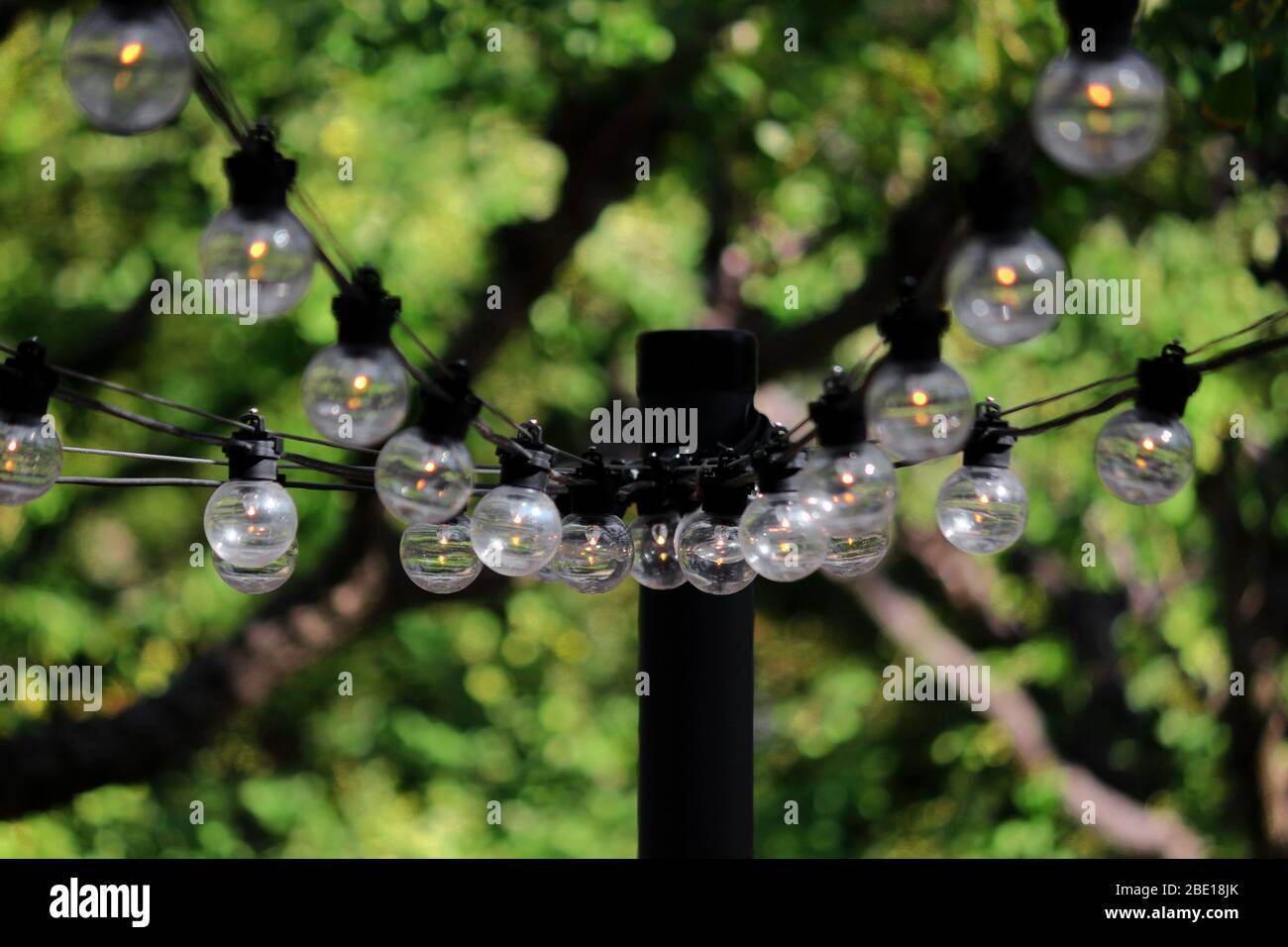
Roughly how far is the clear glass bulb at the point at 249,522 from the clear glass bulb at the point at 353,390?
64cm

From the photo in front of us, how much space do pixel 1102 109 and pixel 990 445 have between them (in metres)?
1.14

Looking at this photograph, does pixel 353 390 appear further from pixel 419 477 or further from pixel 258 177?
pixel 258 177

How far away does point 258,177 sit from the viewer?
1576 mm

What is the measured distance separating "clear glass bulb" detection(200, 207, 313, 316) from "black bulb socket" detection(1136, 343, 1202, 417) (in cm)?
117

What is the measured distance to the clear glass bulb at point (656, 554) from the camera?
254cm

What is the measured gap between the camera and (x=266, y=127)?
161cm

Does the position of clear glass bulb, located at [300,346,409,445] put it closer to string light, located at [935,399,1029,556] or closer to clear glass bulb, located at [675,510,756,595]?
clear glass bulb, located at [675,510,756,595]

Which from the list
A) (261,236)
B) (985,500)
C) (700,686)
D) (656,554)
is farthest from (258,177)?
(700,686)

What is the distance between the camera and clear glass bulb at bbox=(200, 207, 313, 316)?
1.55m

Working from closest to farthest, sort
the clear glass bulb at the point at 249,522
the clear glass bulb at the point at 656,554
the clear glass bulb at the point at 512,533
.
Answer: the clear glass bulb at the point at 512,533 < the clear glass bulb at the point at 249,522 < the clear glass bulb at the point at 656,554

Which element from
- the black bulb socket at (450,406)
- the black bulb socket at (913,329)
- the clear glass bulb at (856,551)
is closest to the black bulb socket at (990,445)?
the clear glass bulb at (856,551)

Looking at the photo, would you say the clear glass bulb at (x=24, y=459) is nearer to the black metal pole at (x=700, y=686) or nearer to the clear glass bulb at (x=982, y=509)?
the black metal pole at (x=700, y=686)

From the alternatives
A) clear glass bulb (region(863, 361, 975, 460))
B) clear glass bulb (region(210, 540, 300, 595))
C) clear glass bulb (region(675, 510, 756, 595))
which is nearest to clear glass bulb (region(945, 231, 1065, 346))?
clear glass bulb (region(863, 361, 975, 460))
